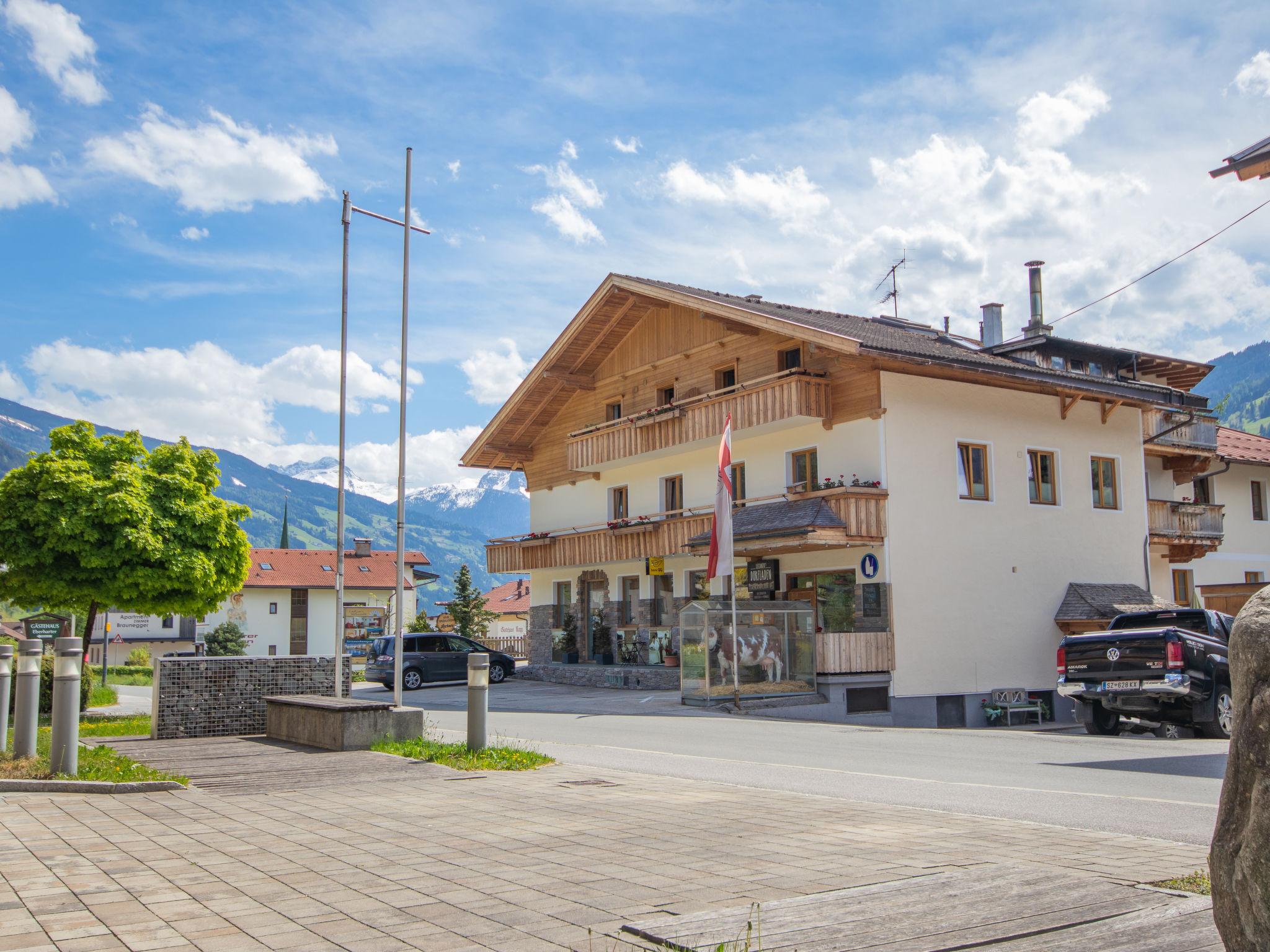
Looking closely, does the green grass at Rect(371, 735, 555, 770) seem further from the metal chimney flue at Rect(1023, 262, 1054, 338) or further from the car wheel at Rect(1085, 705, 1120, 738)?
the metal chimney flue at Rect(1023, 262, 1054, 338)

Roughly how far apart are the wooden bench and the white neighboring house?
54.6m

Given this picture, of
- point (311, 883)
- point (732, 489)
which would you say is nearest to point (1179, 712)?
point (311, 883)

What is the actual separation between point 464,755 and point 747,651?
40.4ft

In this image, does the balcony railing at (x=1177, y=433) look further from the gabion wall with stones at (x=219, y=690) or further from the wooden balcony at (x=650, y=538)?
the gabion wall with stones at (x=219, y=690)

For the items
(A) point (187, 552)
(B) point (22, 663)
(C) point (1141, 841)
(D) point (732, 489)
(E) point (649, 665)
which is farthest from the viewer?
(E) point (649, 665)

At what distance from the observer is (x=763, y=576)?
29.2 meters

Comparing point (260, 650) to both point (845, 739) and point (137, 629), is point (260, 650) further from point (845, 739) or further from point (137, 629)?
point (845, 739)

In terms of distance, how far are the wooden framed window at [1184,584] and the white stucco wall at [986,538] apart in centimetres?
724

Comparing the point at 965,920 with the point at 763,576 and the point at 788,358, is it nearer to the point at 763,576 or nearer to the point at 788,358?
the point at 763,576

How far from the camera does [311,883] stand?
5.89 m

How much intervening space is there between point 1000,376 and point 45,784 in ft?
76.3

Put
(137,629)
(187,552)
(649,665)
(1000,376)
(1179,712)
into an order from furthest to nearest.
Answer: (137,629) < (649,665) < (1000,376) < (187,552) < (1179,712)

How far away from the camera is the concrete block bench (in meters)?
12.8

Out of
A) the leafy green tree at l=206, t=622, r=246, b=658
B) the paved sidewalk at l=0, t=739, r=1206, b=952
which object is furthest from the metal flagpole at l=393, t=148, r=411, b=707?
the leafy green tree at l=206, t=622, r=246, b=658
